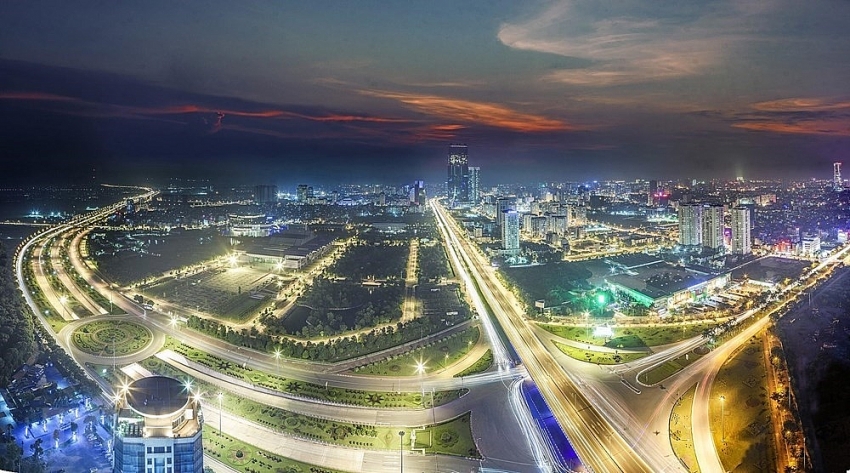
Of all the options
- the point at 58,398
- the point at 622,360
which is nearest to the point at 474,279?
the point at 622,360

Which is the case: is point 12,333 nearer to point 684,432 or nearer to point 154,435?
point 154,435

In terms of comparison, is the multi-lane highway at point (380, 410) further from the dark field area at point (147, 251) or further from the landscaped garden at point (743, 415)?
the dark field area at point (147, 251)

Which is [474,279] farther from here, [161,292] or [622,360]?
[161,292]

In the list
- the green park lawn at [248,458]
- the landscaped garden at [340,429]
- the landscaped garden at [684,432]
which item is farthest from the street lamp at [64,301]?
the landscaped garden at [684,432]

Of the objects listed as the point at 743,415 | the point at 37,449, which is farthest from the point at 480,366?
the point at 37,449

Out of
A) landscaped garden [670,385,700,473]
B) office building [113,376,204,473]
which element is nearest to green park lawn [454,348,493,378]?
landscaped garden [670,385,700,473]

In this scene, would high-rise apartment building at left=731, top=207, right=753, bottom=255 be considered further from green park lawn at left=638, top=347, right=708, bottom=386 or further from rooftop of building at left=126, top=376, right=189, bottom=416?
rooftop of building at left=126, top=376, right=189, bottom=416
